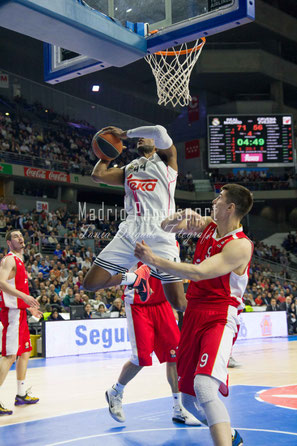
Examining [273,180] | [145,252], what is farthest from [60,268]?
[273,180]

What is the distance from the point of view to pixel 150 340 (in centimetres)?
551

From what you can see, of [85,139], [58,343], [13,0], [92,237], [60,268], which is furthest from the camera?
[85,139]

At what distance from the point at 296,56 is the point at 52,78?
29387mm

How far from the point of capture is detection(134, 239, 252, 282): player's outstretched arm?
128 inches

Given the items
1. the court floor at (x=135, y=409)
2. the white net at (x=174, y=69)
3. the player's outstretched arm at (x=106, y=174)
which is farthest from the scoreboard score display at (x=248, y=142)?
the player's outstretched arm at (x=106, y=174)

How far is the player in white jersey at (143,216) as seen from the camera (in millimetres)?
4922

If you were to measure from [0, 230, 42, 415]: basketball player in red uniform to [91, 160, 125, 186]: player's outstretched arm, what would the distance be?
1733mm

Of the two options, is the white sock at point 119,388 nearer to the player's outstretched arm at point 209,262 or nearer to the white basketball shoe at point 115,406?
the white basketball shoe at point 115,406

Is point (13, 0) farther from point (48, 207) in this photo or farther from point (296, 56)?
point (296, 56)

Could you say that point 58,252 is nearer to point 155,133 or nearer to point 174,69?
point 174,69

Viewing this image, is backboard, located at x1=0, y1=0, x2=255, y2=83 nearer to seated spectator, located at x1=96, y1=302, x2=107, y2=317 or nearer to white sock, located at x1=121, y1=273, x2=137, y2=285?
white sock, located at x1=121, y1=273, x2=137, y2=285

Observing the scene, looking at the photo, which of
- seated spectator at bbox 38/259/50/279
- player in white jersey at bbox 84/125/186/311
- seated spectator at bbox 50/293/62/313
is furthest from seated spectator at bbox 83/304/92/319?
player in white jersey at bbox 84/125/186/311

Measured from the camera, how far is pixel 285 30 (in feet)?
95.7

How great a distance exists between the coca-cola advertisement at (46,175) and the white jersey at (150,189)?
62.9ft
